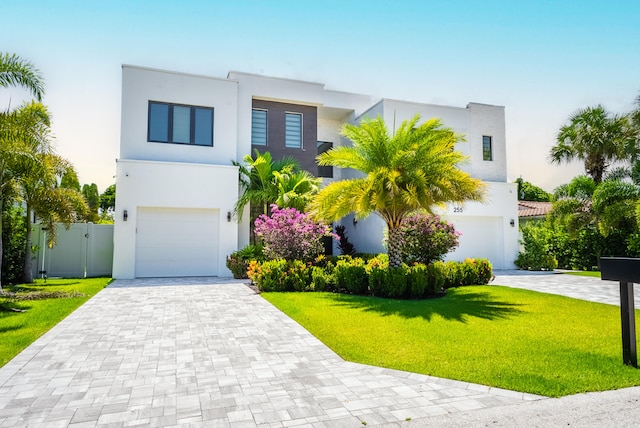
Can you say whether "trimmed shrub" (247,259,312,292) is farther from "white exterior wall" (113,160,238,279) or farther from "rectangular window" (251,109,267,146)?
"rectangular window" (251,109,267,146)

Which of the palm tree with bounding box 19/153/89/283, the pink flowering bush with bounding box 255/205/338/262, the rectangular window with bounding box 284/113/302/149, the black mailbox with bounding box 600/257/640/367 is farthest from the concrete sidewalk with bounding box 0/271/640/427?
the rectangular window with bounding box 284/113/302/149

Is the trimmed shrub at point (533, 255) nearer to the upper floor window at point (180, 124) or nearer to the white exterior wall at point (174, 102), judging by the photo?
the white exterior wall at point (174, 102)

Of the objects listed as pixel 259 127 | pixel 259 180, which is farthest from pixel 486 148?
pixel 259 180

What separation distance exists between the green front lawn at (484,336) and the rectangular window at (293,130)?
31.1 feet

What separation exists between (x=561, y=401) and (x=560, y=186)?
717 inches

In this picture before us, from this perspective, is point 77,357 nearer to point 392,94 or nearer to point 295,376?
point 295,376

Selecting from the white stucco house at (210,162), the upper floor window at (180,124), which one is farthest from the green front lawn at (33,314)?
the upper floor window at (180,124)

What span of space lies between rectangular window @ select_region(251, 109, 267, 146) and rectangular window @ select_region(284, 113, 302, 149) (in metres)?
0.97

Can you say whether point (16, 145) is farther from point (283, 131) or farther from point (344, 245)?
point (344, 245)

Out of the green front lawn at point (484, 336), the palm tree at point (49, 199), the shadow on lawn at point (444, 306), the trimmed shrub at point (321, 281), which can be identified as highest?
the palm tree at point (49, 199)

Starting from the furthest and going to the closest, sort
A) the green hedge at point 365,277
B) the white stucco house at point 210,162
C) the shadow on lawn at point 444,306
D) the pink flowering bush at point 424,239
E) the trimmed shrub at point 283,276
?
the white stucco house at point 210,162
the pink flowering bush at point 424,239
the trimmed shrub at point 283,276
the green hedge at point 365,277
the shadow on lawn at point 444,306

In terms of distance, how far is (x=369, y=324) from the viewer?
773cm

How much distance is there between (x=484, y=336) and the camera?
6.82 m

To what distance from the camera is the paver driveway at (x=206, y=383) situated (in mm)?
3891
